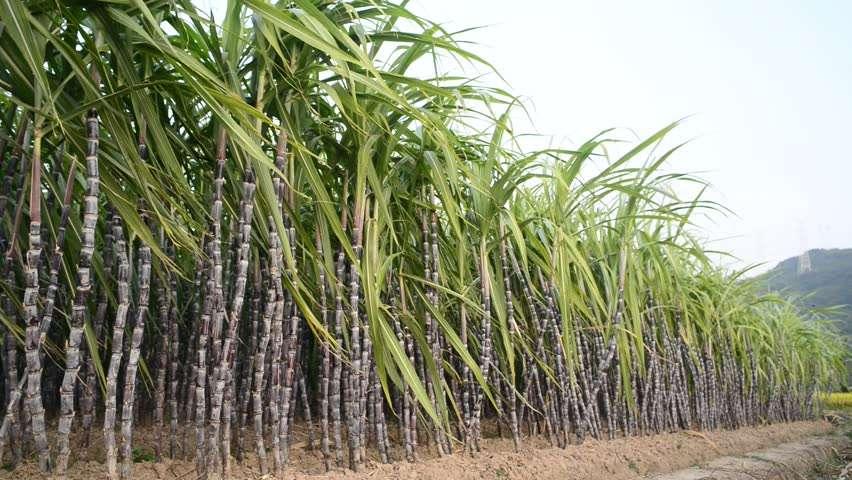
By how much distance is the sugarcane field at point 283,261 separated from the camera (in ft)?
4.59

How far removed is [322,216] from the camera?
6.23 ft

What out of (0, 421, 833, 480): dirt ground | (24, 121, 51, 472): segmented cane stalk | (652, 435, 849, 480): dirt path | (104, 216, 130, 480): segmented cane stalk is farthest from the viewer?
(652, 435, 849, 480): dirt path

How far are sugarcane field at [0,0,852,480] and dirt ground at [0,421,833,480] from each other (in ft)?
0.04

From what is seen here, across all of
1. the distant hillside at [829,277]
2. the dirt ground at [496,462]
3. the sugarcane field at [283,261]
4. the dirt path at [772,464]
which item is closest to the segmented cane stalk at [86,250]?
the sugarcane field at [283,261]

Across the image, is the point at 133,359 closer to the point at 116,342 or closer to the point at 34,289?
the point at 116,342

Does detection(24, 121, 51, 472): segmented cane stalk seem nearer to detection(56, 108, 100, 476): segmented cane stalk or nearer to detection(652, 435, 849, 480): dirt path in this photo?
detection(56, 108, 100, 476): segmented cane stalk

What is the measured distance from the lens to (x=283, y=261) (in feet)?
5.99

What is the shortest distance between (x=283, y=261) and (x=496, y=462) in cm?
115

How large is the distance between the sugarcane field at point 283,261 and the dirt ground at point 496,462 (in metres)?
0.01

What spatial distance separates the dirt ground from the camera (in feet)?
5.74

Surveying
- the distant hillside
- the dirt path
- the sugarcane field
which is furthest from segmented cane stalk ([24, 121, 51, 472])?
the distant hillside

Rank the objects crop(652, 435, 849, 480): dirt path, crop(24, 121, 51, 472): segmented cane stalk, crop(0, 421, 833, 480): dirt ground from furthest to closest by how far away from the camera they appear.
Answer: crop(652, 435, 849, 480): dirt path → crop(0, 421, 833, 480): dirt ground → crop(24, 121, 51, 472): segmented cane stalk

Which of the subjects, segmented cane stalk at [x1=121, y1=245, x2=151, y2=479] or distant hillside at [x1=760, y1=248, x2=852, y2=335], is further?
distant hillside at [x1=760, y1=248, x2=852, y2=335]

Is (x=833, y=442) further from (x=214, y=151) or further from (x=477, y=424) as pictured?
(x=214, y=151)
